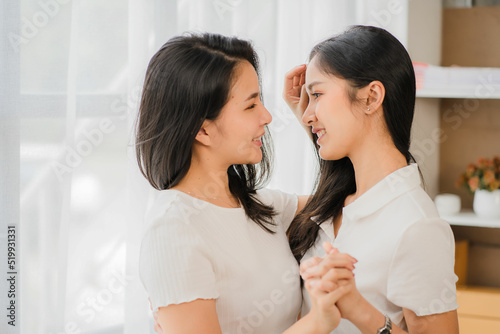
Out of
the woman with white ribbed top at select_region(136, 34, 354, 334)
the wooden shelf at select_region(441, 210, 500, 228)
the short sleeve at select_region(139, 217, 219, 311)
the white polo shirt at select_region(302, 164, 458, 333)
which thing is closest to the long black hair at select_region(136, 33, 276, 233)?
the woman with white ribbed top at select_region(136, 34, 354, 334)

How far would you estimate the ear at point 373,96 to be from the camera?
130 centimetres

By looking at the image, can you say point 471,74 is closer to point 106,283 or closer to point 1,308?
point 106,283

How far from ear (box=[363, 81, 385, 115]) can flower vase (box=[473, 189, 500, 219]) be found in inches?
52.1

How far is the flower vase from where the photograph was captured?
2393mm

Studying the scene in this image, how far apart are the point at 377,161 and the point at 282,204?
1.10ft

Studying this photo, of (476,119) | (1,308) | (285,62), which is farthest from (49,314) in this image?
(476,119)

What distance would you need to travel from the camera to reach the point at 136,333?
1.62 metres

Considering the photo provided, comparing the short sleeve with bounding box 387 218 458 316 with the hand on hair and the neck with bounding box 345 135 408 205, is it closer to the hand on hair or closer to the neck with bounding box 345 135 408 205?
the neck with bounding box 345 135 408 205

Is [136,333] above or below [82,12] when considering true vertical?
below

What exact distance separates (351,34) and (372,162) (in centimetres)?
30

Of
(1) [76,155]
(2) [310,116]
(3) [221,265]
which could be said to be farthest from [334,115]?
(1) [76,155]

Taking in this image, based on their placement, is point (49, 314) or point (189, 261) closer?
point (189, 261)

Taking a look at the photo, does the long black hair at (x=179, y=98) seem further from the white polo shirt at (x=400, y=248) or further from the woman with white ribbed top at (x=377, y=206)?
the white polo shirt at (x=400, y=248)

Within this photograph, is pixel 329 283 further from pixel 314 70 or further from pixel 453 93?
pixel 453 93
